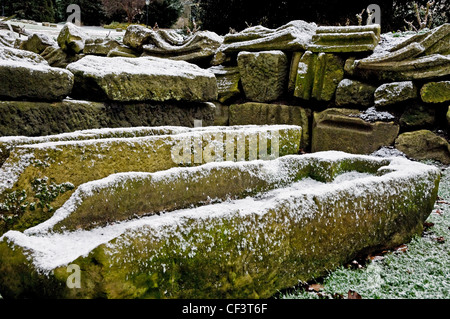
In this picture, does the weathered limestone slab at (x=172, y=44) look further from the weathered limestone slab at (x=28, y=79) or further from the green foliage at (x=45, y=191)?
the green foliage at (x=45, y=191)

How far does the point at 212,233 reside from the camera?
4.62 ft

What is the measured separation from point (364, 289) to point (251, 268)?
59 cm

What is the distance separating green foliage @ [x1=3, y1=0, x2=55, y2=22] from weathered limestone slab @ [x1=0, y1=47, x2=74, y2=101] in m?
13.6

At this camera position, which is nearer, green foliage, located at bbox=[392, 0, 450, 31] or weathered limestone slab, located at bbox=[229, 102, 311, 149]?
weathered limestone slab, located at bbox=[229, 102, 311, 149]

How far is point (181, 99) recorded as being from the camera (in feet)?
10.3

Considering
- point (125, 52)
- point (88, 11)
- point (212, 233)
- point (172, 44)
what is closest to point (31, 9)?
point (88, 11)

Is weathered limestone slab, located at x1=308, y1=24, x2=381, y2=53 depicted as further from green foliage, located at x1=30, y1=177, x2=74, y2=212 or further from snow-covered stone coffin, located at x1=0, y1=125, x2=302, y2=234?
green foliage, located at x1=30, y1=177, x2=74, y2=212

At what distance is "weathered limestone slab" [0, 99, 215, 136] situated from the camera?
231 cm

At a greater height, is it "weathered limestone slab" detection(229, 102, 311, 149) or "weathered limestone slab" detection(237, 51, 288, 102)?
"weathered limestone slab" detection(237, 51, 288, 102)

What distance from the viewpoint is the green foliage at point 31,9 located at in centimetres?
1358

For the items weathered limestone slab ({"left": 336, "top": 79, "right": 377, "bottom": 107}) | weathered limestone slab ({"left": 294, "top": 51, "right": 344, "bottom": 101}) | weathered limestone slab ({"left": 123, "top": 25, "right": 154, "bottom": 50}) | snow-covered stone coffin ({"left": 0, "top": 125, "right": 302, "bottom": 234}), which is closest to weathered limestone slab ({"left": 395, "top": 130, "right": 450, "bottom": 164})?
weathered limestone slab ({"left": 336, "top": 79, "right": 377, "bottom": 107})

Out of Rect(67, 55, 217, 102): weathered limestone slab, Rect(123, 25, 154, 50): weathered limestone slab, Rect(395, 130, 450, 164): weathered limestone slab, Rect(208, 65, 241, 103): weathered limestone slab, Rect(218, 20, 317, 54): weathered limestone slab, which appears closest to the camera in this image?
Rect(67, 55, 217, 102): weathered limestone slab

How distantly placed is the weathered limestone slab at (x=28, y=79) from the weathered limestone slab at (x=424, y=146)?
11.4 ft

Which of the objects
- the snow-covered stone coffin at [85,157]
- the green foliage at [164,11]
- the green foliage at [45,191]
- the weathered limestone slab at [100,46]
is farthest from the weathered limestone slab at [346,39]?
the green foliage at [164,11]
